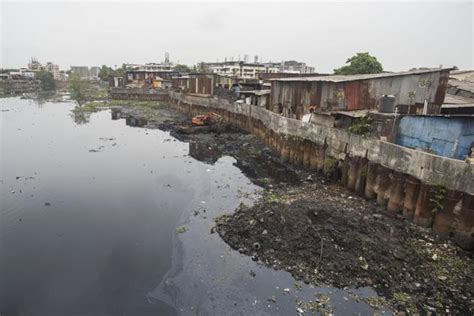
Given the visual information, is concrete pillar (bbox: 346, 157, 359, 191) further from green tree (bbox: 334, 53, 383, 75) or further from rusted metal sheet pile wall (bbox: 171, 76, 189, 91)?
rusted metal sheet pile wall (bbox: 171, 76, 189, 91)

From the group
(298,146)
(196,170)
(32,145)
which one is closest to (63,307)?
(196,170)

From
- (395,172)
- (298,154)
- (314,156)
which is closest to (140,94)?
(298,154)

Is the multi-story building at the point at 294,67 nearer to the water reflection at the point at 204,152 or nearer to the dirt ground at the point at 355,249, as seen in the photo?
the water reflection at the point at 204,152

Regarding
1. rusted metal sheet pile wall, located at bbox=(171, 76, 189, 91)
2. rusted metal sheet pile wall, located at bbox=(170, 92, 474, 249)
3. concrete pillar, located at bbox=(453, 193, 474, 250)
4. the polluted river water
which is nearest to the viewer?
the polluted river water

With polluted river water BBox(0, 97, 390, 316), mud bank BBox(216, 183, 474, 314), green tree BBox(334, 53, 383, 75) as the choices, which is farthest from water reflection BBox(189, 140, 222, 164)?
green tree BBox(334, 53, 383, 75)

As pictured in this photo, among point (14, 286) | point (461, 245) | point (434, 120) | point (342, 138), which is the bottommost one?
point (14, 286)

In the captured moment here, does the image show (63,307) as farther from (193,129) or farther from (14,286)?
(193,129)

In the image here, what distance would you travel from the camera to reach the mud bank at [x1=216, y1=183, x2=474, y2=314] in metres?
8.21

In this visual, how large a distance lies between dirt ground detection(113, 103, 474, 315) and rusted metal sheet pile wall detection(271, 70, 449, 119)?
822 centimetres

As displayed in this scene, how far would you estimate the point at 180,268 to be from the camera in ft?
32.5

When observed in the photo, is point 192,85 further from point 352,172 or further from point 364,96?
point 352,172

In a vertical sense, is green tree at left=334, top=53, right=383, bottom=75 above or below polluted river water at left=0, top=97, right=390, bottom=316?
above

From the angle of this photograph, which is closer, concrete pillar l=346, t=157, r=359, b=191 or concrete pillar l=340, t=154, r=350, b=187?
concrete pillar l=346, t=157, r=359, b=191

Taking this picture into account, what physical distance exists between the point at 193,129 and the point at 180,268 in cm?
2283
